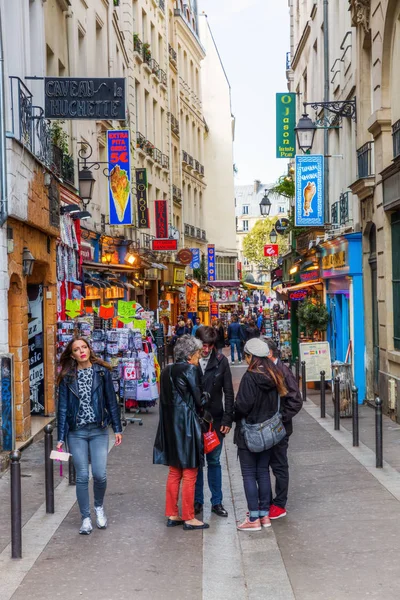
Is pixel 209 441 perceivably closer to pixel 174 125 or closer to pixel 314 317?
pixel 314 317

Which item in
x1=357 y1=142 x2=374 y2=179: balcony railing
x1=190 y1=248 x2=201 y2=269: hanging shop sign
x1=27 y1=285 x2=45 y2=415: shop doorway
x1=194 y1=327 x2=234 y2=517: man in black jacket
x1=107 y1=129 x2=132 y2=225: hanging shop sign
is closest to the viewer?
x1=194 y1=327 x2=234 y2=517: man in black jacket

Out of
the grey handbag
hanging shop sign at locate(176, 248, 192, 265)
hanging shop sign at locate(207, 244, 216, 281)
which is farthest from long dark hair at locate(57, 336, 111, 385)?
hanging shop sign at locate(207, 244, 216, 281)

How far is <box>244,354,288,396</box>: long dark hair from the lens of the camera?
7.80 meters

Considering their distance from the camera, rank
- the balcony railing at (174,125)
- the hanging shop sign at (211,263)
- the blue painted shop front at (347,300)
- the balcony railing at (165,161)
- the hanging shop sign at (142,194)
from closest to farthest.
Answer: the blue painted shop front at (347,300) → the hanging shop sign at (142,194) → the balcony railing at (165,161) → the balcony railing at (174,125) → the hanging shop sign at (211,263)

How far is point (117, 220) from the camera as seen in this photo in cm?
2416

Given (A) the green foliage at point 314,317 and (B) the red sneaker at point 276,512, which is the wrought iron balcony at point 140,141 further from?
(B) the red sneaker at point 276,512

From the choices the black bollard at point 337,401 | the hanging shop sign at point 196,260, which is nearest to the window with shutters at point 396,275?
the black bollard at point 337,401

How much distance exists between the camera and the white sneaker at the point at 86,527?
7695 mm

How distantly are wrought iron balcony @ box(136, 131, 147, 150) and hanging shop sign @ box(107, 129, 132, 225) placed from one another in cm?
956

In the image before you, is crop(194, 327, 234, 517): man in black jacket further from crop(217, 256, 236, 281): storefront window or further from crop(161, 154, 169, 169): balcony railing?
crop(217, 256, 236, 281): storefront window

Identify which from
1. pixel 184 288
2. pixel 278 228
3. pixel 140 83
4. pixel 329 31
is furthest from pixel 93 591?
pixel 184 288

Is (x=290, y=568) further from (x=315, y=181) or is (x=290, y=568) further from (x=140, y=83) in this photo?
(x=140, y=83)

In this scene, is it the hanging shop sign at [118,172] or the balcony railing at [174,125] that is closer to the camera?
the hanging shop sign at [118,172]

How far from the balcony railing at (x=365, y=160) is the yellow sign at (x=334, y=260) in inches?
84.3
